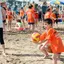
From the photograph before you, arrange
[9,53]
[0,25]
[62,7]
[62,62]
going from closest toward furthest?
[62,62] < [0,25] < [9,53] < [62,7]

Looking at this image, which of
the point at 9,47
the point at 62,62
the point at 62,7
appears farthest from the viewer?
the point at 62,7

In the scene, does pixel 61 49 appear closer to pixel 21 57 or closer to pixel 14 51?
pixel 21 57

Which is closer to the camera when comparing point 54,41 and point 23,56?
point 54,41

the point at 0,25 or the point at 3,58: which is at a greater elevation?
the point at 0,25

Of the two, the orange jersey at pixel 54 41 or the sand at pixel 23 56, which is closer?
the orange jersey at pixel 54 41

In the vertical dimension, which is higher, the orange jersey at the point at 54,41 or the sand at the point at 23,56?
the orange jersey at the point at 54,41

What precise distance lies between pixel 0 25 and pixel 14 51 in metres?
1.31

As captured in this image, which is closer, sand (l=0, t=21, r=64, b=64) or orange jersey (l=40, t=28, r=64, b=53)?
orange jersey (l=40, t=28, r=64, b=53)

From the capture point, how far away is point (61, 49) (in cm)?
714

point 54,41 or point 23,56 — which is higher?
point 54,41

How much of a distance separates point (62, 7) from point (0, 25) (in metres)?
19.5

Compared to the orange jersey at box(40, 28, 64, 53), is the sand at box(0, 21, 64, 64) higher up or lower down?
lower down

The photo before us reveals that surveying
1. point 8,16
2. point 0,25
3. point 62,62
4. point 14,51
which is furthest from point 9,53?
point 8,16

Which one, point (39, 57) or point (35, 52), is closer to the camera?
point (39, 57)
